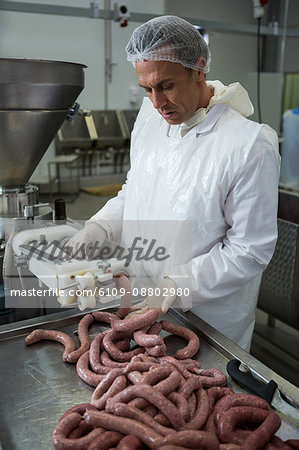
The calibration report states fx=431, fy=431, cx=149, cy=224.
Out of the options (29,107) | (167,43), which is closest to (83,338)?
(29,107)

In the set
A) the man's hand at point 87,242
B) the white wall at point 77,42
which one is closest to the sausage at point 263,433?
the man's hand at point 87,242

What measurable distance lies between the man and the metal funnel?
22cm

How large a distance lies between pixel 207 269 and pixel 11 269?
0.56m

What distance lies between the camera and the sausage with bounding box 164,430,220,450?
0.72 metres

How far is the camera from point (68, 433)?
784 mm

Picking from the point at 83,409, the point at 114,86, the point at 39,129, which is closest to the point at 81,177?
the point at 114,86

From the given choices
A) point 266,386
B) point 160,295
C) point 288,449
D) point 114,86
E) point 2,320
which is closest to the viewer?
point 288,449

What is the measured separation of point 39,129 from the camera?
135 cm

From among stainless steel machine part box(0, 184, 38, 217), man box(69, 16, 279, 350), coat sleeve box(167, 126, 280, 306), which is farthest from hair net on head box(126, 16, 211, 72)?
stainless steel machine part box(0, 184, 38, 217)

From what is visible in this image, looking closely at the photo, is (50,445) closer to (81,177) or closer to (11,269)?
(11,269)

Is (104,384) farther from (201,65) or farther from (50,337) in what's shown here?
(201,65)

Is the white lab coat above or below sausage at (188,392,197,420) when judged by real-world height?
above

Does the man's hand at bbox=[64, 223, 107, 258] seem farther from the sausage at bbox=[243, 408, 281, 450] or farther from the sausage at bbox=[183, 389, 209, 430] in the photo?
the sausage at bbox=[243, 408, 281, 450]

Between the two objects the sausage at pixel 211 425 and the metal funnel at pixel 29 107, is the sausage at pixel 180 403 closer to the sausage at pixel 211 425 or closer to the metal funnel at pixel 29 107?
the sausage at pixel 211 425
